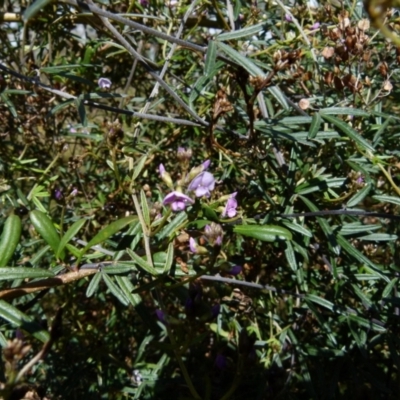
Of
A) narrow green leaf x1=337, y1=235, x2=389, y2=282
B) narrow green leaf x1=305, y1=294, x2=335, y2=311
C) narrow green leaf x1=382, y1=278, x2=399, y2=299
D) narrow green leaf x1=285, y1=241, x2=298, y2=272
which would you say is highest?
narrow green leaf x1=285, y1=241, x2=298, y2=272

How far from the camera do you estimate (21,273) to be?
917 millimetres

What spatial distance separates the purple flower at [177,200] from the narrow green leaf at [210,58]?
256 mm

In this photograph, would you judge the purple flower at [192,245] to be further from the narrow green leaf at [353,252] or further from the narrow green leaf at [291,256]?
the narrow green leaf at [353,252]

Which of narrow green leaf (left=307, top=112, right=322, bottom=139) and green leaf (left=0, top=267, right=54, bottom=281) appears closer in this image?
green leaf (left=0, top=267, right=54, bottom=281)

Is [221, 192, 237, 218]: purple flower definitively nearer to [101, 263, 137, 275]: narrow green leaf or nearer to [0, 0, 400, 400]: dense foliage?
[0, 0, 400, 400]: dense foliage

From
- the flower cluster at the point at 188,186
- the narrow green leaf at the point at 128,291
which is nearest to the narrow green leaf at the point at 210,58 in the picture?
the flower cluster at the point at 188,186

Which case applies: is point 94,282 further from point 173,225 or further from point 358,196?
point 358,196

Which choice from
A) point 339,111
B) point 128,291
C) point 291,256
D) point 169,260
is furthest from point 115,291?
point 339,111

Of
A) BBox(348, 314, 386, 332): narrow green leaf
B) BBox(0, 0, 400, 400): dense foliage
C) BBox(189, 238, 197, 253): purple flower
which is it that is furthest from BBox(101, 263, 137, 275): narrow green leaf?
BBox(348, 314, 386, 332): narrow green leaf

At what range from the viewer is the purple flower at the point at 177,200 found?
94 centimetres

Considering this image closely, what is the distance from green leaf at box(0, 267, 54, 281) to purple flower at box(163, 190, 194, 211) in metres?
0.22

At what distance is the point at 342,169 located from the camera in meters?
1.44

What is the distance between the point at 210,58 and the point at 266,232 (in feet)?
1.09

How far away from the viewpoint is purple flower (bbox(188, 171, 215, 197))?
37.9 inches
